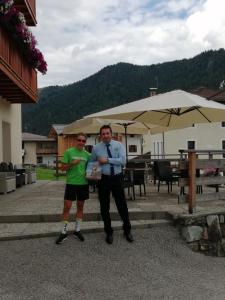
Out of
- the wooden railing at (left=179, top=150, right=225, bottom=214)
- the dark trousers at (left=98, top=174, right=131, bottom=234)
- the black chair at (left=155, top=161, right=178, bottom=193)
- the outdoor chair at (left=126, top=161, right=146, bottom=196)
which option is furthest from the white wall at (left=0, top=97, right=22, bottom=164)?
the dark trousers at (left=98, top=174, right=131, bottom=234)

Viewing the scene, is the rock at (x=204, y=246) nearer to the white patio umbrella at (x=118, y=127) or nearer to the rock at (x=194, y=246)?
the rock at (x=194, y=246)

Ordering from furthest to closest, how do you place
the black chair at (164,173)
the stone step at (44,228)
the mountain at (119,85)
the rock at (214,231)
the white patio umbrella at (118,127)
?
1. the mountain at (119,85)
2. the white patio umbrella at (118,127)
3. the black chair at (164,173)
4. the rock at (214,231)
5. the stone step at (44,228)

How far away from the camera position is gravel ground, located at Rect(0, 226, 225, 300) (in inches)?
218

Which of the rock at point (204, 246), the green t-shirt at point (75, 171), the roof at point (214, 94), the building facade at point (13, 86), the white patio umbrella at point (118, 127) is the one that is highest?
the roof at point (214, 94)

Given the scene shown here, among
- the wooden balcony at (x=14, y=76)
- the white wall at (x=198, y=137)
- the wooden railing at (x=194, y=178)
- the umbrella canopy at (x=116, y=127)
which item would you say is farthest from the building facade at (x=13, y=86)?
the white wall at (x=198, y=137)

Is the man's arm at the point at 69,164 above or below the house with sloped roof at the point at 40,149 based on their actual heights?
below

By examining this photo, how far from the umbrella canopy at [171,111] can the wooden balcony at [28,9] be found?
4641 mm

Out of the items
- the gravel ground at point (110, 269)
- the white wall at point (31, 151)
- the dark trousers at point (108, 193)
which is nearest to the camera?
the gravel ground at point (110, 269)

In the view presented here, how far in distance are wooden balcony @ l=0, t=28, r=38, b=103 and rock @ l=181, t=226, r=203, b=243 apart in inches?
205

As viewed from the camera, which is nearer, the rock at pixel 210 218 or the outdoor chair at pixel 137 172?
the rock at pixel 210 218

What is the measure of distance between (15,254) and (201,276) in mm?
2474

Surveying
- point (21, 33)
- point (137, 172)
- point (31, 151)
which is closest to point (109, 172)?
point (137, 172)

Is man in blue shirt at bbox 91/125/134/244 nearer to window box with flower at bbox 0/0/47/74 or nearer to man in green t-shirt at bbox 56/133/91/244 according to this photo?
man in green t-shirt at bbox 56/133/91/244

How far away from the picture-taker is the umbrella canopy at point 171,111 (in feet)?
34.2
